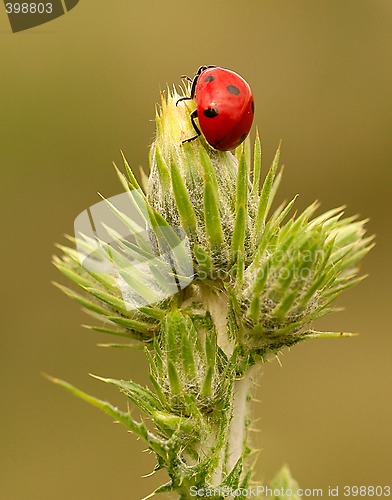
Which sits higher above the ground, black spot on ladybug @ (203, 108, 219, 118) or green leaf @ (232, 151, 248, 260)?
black spot on ladybug @ (203, 108, 219, 118)

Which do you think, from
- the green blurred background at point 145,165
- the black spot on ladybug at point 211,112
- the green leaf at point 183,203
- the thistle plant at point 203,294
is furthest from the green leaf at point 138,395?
the green blurred background at point 145,165

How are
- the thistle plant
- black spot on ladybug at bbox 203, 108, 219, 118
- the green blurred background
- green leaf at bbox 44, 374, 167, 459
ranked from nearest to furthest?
green leaf at bbox 44, 374, 167, 459, the thistle plant, black spot on ladybug at bbox 203, 108, 219, 118, the green blurred background

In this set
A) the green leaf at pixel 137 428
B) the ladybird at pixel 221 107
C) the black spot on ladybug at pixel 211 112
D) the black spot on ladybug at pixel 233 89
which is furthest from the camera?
the black spot on ladybug at pixel 233 89

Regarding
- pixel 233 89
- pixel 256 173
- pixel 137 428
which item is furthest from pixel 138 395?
pixel 233 89

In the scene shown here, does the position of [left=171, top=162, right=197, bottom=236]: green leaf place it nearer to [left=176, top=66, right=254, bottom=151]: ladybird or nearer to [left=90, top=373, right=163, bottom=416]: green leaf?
[left=176, top=66, right=254, bottom=151]: ladybird

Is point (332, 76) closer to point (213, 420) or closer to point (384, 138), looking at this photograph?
point (384, 138)

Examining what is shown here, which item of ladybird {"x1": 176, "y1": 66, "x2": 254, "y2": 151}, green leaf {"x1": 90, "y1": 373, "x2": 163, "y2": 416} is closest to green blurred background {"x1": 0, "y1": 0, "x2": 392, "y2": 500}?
ladybird {"x1": 176, "y1": 66, "x2": 254, "y2": 151}

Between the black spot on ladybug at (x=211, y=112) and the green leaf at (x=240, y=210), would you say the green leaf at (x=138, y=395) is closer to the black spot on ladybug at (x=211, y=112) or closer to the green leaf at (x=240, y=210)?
the green leaf at (x=240, y=210)

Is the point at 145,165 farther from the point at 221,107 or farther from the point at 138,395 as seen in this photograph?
the point at 138,395
